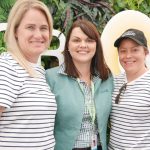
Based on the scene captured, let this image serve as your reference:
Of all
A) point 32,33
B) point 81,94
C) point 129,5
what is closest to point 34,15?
point 32,33

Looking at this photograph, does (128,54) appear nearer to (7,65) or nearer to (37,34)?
(37,34)

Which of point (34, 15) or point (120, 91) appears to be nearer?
point (34, 15)

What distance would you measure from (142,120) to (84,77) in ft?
1.82

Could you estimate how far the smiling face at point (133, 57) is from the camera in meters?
2.90

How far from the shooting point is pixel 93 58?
10.2ft

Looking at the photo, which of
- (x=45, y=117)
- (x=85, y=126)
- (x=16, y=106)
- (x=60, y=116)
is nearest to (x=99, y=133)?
(x=85, y=126)

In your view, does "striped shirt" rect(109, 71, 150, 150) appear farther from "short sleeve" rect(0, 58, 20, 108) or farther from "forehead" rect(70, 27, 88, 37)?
"short sleeve" rect(0, 58, 20, 108)

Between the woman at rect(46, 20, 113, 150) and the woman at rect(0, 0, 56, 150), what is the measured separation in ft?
0.91

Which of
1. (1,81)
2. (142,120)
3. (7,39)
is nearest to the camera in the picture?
(1,81)

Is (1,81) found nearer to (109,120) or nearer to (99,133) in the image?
(99,133)

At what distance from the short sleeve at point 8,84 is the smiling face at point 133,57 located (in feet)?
3.10

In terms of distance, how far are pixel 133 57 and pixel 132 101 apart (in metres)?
0.34

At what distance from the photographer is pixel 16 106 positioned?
2355mm

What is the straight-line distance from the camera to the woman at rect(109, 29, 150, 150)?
279cm
